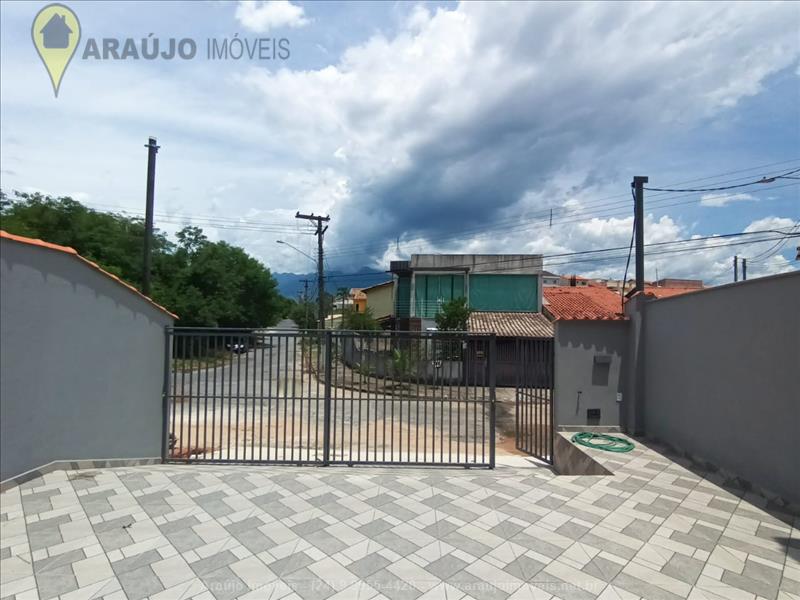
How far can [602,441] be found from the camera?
602cm

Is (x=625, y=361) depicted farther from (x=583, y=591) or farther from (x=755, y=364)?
(x=583, y=591)

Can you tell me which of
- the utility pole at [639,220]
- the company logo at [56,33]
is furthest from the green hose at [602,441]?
the company logo at [56,33]

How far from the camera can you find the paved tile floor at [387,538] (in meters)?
2.61

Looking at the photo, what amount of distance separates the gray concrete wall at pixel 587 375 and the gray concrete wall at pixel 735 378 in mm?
592

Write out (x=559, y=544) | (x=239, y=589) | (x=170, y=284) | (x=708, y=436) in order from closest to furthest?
→ (x=239, y=589) < (x=559, y=544) < (x=708, y=436) < (x=170, y=284)

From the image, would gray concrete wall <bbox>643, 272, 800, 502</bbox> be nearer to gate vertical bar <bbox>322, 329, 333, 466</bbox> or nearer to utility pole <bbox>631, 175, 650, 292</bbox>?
utility pole <bbox>631, 175, 650, 292</bbox>

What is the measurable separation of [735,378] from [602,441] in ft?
6.98

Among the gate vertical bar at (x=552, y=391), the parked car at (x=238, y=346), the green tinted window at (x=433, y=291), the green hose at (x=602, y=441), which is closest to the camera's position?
the parked car at (x=238, y=346)

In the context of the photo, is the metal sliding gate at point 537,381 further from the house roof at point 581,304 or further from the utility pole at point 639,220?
the house roof at point 581,304

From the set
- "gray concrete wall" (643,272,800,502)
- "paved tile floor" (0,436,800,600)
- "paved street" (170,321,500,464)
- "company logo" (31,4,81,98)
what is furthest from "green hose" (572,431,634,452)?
"company logo" (31,4,81,98)

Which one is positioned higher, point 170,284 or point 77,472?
point 170,284

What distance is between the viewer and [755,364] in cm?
420

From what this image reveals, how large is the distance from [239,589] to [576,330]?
5.88 m

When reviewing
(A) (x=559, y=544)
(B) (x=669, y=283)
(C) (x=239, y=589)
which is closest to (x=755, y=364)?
(A) (x=559, y=544)
